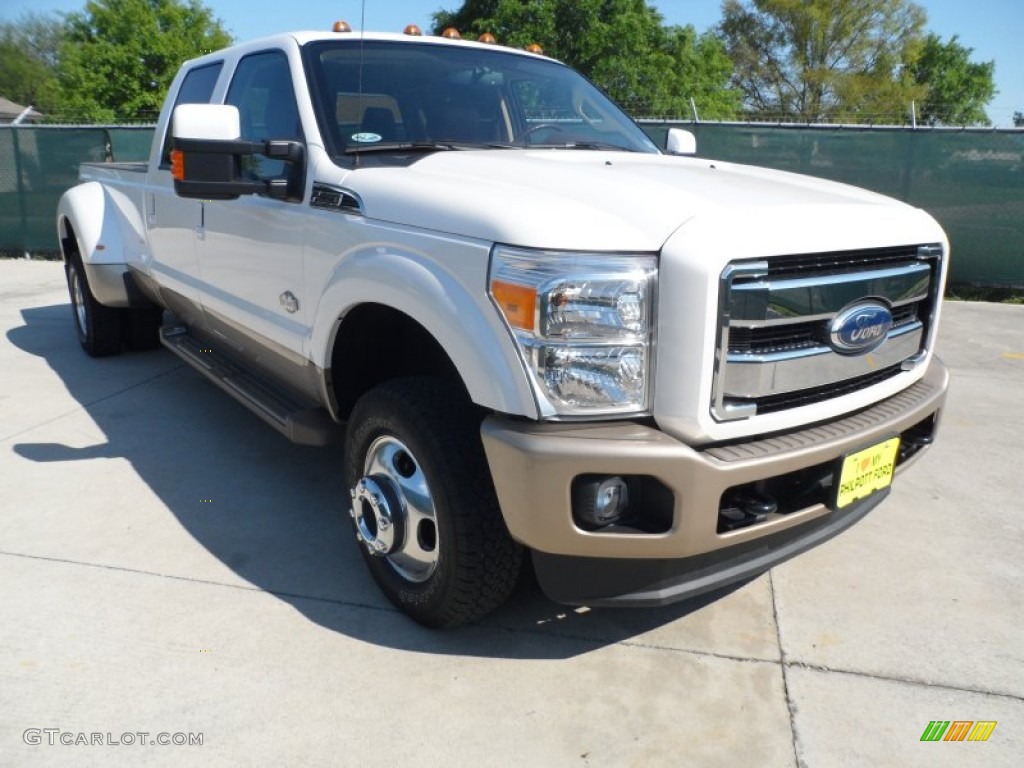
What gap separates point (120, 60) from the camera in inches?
1323

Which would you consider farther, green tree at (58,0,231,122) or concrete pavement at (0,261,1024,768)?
green tree at (58,0,231,122)

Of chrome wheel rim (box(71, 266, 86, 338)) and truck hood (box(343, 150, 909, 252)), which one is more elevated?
truck hood (box(343, 150, 909, 252))

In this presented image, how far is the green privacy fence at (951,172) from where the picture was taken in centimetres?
920

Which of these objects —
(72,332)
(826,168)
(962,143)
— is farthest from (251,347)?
(962,143)

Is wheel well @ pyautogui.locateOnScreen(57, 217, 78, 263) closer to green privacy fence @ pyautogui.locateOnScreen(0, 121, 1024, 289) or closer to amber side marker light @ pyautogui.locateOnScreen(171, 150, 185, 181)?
amber side marker light @ pyautogui.locateOnScreen(171, 150, 185, 181)

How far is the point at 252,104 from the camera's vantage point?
3646 millimetres

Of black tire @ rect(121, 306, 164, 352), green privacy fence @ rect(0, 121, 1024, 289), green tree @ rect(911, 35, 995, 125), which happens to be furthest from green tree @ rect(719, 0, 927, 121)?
black tire @ rect(121, 306, 164, 352)

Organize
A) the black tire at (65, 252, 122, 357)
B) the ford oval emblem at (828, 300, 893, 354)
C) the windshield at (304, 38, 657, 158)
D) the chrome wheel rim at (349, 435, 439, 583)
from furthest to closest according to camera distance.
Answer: the black tire at (65, 252, 122, 357) → the windshield at (304, 38, 657, 158) → the chrome wheel rim at (349, 435, 439, 583) → the ford oval emblem at (828, 300, 893, 354)

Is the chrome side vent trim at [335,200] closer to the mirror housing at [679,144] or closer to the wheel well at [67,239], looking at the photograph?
the mirror housing at [679,144]

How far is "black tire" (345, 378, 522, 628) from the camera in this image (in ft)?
7.89

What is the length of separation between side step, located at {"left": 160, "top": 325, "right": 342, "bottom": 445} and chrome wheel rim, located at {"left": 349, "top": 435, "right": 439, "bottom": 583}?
1.56 ft

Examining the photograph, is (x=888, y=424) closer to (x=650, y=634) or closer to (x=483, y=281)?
(x=650, y=634)

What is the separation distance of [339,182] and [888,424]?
197 cm

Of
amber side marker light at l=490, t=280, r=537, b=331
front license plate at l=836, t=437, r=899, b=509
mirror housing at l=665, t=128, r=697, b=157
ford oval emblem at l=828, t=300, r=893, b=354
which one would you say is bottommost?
front license plate at l=836, t=437, r=899, b=509
